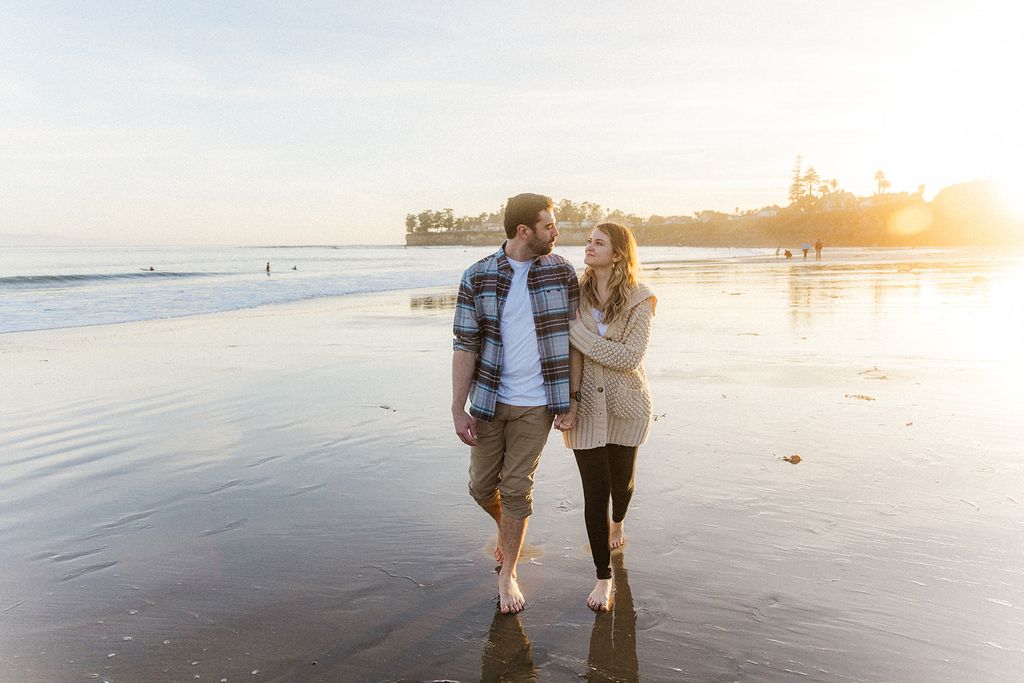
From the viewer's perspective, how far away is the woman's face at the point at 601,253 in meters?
3.71

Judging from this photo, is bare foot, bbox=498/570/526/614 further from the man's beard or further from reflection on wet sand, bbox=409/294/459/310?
reflection on wet sand, bbox=409/294/459/310

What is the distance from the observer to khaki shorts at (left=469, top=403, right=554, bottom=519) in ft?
12.1

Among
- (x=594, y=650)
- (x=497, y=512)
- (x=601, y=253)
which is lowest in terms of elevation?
(x=594, y=650)

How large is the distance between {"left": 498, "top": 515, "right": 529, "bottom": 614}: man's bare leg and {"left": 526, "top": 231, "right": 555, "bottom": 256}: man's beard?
145 centimetres

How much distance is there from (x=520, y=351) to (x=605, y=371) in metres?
0.50

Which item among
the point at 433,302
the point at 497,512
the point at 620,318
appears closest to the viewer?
the point at 620,318

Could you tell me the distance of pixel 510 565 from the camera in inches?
144

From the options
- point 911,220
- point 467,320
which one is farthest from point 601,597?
point 911,220

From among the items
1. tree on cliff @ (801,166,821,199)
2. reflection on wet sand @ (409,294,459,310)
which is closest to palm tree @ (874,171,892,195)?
tree on cliff @ (801,166,821,199)

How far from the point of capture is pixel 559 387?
144 inches

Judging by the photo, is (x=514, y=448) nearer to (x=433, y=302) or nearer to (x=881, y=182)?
(x=433, y=302)

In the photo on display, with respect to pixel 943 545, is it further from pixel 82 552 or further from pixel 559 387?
pixel 82 552

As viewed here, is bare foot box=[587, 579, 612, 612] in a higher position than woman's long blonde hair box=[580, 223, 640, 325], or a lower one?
lower

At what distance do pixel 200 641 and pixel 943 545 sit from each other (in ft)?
13.7
